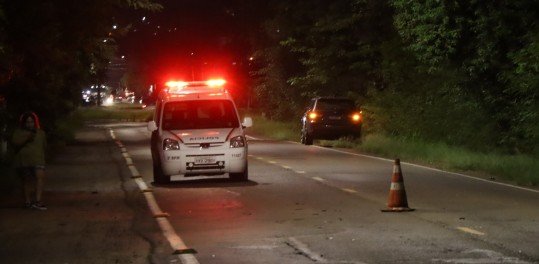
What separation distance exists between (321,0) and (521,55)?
80.7 feet

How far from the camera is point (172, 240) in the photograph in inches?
457

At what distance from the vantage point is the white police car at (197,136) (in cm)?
1950

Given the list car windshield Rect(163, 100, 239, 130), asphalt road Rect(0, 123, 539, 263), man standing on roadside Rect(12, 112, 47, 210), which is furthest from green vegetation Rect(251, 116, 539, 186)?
man standing on roadside Rect(12, 112, 47, 210)

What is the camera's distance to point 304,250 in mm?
10703

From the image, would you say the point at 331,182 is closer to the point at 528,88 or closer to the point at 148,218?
the point at 148,218

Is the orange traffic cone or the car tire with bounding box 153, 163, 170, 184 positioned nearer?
the orange traffic cone

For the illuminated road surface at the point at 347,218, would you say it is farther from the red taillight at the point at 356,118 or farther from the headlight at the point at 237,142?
the red taillight at the point at 356,118

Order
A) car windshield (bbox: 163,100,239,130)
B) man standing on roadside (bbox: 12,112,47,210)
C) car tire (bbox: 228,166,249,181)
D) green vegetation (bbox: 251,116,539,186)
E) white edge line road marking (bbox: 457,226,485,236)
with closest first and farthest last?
white edge line road marking (bbox: 457,226,485,236), man standing on roadside (bbox: 12,112,47,210), car tire (bbox: 228,166,249,181), car windshield (bbox: 163,100,239,130), green vegetation (bbox: 251,116,539,186)

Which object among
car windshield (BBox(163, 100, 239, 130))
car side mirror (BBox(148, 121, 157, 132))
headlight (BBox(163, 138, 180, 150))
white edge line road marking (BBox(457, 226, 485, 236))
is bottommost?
white edge line road marking (BBox(457, 226, 485, 236))

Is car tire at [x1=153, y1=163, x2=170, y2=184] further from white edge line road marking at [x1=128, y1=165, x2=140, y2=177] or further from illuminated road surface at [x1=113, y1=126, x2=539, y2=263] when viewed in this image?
white edge line road marking at [x1=128, y1=165, x2=140, y2=177]

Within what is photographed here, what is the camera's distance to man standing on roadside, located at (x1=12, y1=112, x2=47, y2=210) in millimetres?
15477

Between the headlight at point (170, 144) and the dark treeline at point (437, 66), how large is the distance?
9.54 meters

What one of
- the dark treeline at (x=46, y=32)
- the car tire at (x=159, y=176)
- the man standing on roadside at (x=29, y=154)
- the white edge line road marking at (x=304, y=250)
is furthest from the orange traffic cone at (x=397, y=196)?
the dark treeline at (x=46, y=32)

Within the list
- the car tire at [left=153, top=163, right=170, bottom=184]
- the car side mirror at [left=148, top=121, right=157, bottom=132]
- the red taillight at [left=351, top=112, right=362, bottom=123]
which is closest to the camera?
the car tire at [left=153, top=163, right=170, bottom=184]
